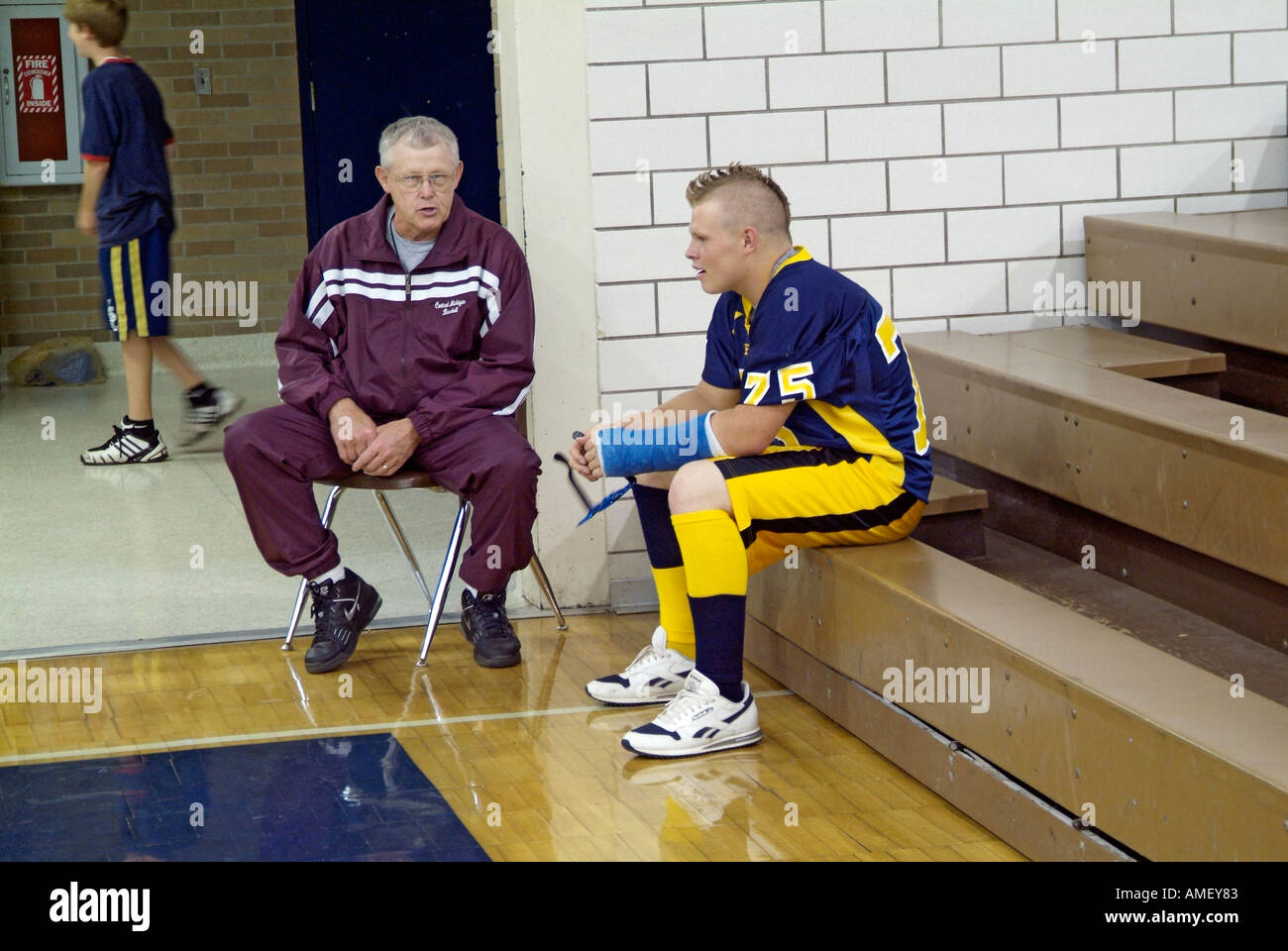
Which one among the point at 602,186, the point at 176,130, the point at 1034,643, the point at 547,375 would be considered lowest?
the point at 1034,643

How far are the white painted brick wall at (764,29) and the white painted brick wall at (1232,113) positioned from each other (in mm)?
1145

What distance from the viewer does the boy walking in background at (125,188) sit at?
20.3 ft

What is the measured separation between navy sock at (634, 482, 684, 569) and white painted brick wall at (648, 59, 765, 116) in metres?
1.25

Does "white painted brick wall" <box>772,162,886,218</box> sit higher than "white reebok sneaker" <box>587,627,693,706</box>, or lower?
higher

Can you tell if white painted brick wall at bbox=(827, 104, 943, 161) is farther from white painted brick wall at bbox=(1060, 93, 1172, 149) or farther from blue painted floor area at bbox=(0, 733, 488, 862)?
blue painted floor area at bbox=(0, 733, 488, 862)

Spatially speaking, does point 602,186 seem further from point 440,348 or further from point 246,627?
point 246,627

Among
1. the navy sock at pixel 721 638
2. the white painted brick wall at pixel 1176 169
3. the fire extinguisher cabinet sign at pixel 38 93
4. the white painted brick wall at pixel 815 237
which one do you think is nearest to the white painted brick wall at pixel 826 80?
the white painted brick wall at pixel 815 237

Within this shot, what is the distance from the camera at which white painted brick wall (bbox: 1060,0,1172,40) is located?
458 centimetres

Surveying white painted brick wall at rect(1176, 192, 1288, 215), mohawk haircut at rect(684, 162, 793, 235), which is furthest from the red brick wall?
mohawk haircut at rect(684, 162, 793, 235)

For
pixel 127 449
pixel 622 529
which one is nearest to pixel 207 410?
pixel 127 449

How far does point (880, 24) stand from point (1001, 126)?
47 centimetres

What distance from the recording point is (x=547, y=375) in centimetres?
445
